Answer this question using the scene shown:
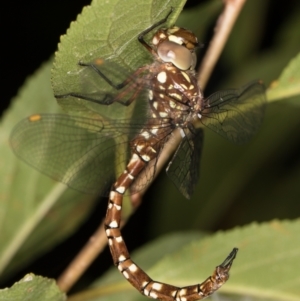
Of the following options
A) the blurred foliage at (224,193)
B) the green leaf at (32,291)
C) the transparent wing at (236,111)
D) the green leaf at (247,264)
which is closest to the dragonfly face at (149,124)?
Answer: the transparent wing at (236,111)

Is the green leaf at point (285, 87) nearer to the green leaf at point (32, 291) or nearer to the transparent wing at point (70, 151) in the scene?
the transparent wing at point (70, 151)

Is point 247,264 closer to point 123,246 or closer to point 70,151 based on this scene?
point 123,246

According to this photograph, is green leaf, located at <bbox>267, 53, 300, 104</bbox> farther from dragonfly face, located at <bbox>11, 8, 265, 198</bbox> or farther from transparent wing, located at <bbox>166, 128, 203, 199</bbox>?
transparent wing, located at <bbox>166, 128, 203, 199</bbox>

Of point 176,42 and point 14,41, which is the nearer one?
point 176,42

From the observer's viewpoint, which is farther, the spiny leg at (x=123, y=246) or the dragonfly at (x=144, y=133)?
the spiny leg at (x=123, y=246)

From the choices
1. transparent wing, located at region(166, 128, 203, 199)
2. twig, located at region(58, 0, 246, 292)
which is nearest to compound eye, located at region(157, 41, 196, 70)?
twig, located at region(58, 0, 246, 292)

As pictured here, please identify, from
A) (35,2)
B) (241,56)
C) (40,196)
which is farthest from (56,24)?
(40,196)

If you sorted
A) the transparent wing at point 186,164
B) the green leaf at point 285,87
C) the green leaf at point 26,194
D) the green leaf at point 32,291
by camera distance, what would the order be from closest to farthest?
the green leaf at point 32,291
the transparent wing at point 186,164
the green leaf at point 285,87
the green leaf at point 26,194

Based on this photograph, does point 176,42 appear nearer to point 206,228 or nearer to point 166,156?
point 166,156
